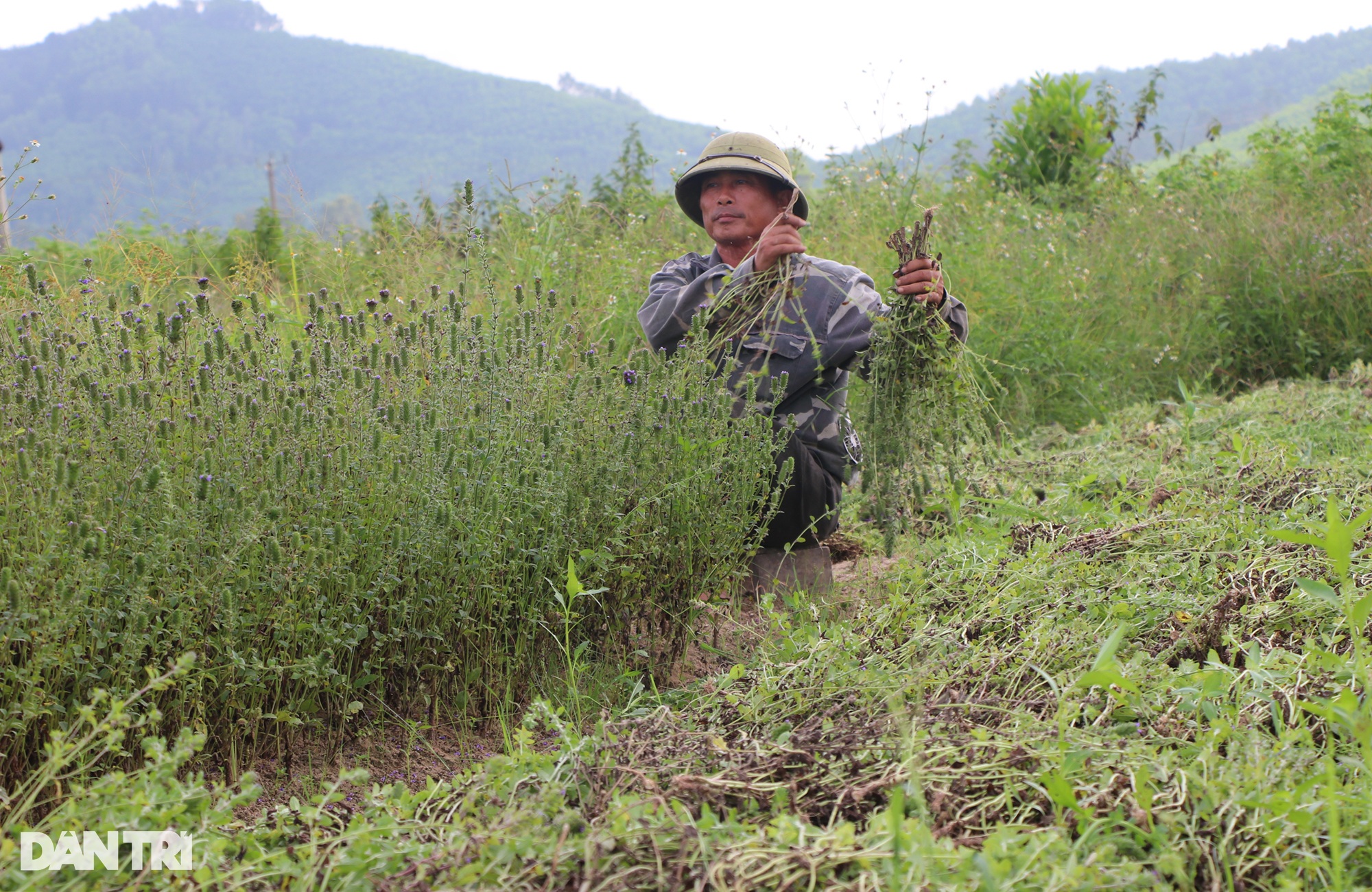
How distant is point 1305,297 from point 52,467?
24.4 feet

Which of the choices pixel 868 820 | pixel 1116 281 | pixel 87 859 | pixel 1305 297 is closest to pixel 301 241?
pixel 87 859

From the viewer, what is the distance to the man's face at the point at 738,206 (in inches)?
150

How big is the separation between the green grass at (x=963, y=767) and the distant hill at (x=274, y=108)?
66514mm

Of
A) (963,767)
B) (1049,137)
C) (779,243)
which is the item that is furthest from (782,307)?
(1049,137)

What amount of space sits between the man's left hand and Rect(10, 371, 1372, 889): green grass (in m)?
0.85

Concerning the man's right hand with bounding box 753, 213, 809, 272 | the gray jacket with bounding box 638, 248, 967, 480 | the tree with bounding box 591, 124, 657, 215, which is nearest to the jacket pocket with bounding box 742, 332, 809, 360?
the gray jacket with bounding box 638, 248, 967, 480

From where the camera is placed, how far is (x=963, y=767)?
64.8 inches

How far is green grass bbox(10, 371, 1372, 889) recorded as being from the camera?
1.37m

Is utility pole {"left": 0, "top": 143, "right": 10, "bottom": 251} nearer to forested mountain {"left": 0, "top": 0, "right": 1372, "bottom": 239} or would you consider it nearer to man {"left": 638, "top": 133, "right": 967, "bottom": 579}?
man {"left": 638, "top": 133, "right": 967, "bottom": 579}

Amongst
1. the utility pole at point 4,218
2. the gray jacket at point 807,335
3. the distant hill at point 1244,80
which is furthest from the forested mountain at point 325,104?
the utility pole at point 4,218

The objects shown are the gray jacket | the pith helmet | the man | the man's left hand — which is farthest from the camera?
the pith helmet

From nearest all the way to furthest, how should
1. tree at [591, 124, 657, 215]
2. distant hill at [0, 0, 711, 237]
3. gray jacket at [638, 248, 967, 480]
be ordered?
1. gray jacket at [638, 248, 967, 480]
2. tree at [591, 124, 657, 215]
3. distant hill at [0, 0, 711, 237]

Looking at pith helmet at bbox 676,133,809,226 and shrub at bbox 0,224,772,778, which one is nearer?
shrub at bbox 0,224,772,778

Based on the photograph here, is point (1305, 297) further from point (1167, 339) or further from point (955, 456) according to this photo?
point (955, 456)
